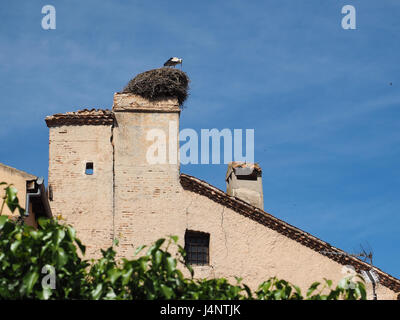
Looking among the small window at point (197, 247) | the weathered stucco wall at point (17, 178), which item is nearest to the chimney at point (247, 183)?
the small window at point (197, 247)

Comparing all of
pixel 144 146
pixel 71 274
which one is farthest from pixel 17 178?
pixel 71 274

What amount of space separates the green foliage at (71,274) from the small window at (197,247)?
346 inches

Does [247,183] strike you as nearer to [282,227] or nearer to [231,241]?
[282,227]

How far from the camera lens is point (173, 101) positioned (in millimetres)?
20750

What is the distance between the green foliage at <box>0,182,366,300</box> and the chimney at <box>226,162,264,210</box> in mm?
11160

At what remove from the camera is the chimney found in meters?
21.8

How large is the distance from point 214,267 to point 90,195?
3619mm

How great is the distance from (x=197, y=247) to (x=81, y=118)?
4523mm

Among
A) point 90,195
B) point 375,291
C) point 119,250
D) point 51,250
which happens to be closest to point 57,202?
point 90,195

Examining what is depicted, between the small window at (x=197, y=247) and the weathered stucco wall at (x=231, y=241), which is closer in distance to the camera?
the weathered stucco wall at (x=231, y=241)

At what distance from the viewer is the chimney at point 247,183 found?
2175 centimetres

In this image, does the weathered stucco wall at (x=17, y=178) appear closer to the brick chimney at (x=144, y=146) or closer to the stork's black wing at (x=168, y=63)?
the brick chimney at (x=144, y=146)

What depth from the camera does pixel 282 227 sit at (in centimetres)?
1964
